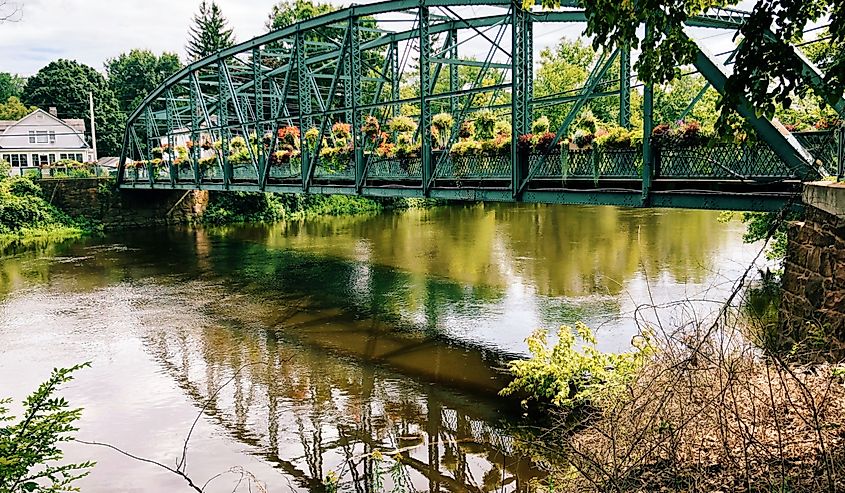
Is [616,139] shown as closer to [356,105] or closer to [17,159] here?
[356,105]

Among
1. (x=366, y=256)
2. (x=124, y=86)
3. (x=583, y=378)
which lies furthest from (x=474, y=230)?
(x=124, y=86)

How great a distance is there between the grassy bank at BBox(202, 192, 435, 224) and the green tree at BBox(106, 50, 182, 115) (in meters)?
36.5

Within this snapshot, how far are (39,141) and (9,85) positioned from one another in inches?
2136

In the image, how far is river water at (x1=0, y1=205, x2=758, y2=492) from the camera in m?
8.30

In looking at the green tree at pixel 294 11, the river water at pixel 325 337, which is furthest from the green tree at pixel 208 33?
the river water at pixel 325 337

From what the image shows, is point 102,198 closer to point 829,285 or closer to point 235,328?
point 235,328

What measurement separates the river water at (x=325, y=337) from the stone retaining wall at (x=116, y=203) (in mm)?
7301

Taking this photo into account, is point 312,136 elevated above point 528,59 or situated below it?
below

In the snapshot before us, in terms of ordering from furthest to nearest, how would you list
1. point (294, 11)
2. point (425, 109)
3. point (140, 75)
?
point (140, 75) < point (294, 11) < point (425, 109)

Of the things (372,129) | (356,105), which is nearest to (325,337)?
(372,129)

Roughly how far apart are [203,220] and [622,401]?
115ft

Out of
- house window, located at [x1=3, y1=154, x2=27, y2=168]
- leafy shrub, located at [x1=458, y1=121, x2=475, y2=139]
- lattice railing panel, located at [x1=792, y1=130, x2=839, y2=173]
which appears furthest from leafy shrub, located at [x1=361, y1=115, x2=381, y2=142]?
house window, located at [x1=3, y1=154, x2=27, y2=168]

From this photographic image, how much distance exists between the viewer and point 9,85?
102188mm

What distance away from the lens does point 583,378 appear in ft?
29.5
